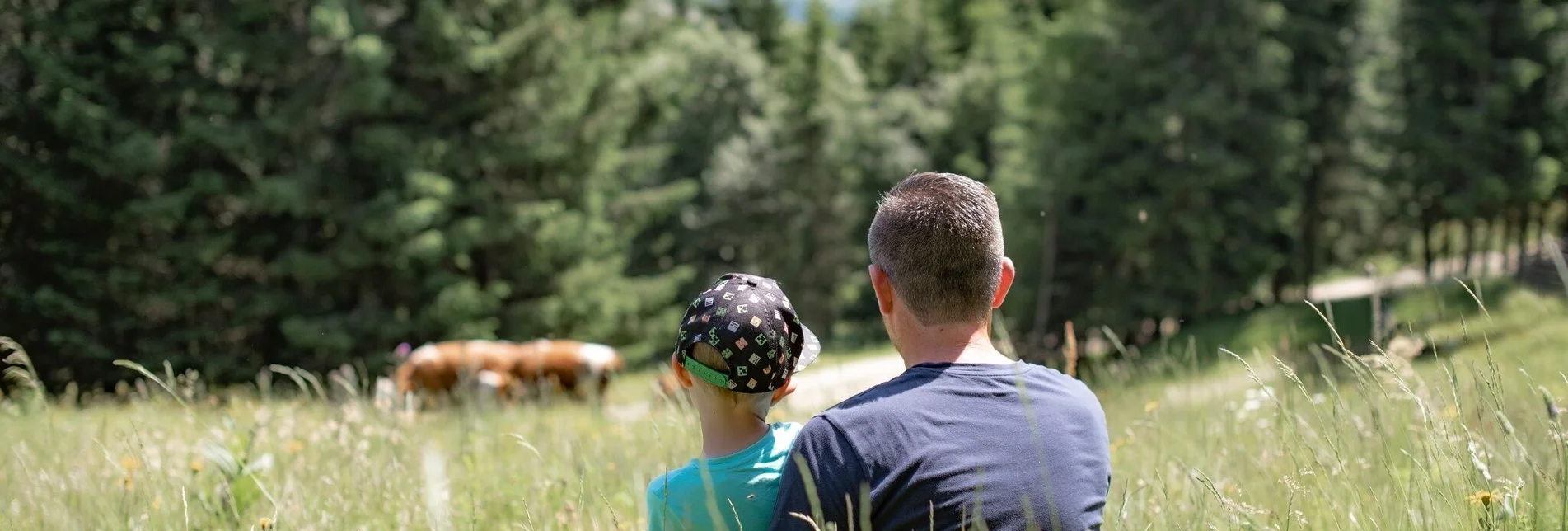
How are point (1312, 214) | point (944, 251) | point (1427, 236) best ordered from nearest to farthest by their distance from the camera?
point (944, 251)
point (1427, 236)
point (1312, 214)

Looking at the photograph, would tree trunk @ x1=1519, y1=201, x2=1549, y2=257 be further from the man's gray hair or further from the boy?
the boy

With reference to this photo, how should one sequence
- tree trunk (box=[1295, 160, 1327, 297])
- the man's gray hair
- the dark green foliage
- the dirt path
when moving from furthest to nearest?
tree trunk (box=[1295, 160, 1327, 297]), the dark green foliage, the dirt path, the man's gray hair

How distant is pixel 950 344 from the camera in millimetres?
2223

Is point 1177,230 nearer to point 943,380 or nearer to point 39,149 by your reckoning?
point 39,149

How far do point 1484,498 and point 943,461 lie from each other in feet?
3.43

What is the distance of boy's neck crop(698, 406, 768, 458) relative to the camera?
91.5 inches

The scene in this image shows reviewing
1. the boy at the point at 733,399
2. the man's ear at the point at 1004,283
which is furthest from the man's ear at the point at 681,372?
the man's ear at the point at 1004,283

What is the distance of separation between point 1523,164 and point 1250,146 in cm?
573

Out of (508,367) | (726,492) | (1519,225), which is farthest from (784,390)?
(1519,225)

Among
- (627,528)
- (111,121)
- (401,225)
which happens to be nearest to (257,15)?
(111,121)

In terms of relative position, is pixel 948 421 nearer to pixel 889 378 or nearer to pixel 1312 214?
pixel 889 378

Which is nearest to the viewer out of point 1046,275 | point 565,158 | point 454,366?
point 454,366

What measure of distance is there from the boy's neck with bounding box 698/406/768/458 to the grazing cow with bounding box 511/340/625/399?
9765 mm

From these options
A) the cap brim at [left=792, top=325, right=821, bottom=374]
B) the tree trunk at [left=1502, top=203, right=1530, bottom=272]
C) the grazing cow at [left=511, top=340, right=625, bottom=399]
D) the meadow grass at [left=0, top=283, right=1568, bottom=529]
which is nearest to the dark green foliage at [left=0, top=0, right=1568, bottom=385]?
the tree trunk at [left=1502, top=203, right=1530, bottom=272]
